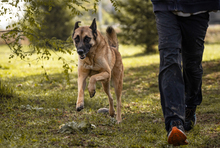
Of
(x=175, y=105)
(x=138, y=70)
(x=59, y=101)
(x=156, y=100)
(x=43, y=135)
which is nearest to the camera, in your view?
(x=175, y=105)

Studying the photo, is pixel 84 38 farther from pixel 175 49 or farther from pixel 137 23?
pixel 137 23

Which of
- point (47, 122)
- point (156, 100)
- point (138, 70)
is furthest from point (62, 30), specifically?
point (47, 122)

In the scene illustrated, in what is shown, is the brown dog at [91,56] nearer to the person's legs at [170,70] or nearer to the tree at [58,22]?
the person's legs at [170,70]

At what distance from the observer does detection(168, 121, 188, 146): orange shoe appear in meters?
2.68

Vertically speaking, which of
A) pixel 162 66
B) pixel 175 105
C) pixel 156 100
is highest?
pixel 162 66

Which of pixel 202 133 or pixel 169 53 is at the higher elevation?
pixel 169 53

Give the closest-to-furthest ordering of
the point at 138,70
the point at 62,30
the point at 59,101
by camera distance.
A: 1. the point at 59,101
2. the point at 138,70
3. the point at 62,30

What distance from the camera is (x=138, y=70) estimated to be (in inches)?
444

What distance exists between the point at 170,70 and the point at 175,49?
9.2 inches

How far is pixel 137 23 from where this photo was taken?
17.5m

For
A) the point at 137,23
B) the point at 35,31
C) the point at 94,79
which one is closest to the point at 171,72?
the point at 94,79

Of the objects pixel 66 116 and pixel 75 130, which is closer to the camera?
pixel 75 130

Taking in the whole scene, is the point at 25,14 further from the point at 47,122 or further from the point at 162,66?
the point at 162,66

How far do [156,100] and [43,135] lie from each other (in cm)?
382
